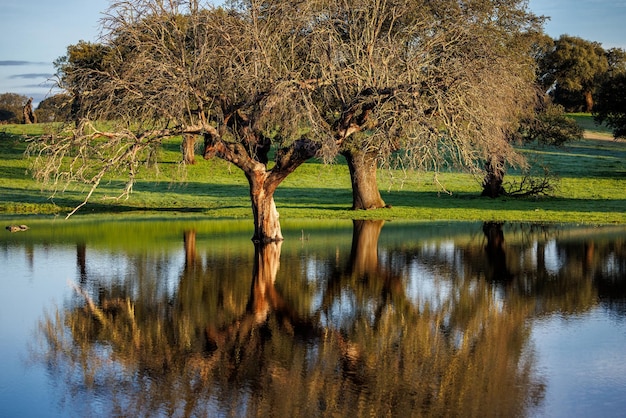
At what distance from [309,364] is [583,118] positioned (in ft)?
286

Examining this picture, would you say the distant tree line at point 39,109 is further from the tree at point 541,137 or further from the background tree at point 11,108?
the tree at point 541,137

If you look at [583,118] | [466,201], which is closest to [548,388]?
[466,201]

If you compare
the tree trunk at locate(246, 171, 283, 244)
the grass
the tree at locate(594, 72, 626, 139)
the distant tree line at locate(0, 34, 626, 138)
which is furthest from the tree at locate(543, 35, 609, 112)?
the tree trunk at locate(246, 171, 283, 244)

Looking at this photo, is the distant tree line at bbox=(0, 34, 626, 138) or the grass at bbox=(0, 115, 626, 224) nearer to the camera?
the grass at bbox=(0, 115, 626, 224)

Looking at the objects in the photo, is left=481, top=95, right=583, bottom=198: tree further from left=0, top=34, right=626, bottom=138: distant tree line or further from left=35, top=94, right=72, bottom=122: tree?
left=35, top=94, right=72, bottom=122: tree

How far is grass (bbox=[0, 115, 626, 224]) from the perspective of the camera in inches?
1487

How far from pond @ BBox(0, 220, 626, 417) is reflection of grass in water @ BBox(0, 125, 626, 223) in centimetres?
735

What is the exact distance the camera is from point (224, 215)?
38031 mm

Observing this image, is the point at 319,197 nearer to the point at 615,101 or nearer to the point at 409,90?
the point at 615,101

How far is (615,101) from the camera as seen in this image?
5622 centimetres

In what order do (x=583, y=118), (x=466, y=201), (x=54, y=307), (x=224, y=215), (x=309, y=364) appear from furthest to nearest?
1. (x=583, y=118)
2. (x=466, y=201)
3. (x=224, y=215)
4. (x=54, y=307)
5. (x=309, y=364)

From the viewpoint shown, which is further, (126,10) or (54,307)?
(126,10)

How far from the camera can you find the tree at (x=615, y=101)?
55.9 meters

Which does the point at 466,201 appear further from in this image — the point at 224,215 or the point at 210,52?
the point at 210,52
